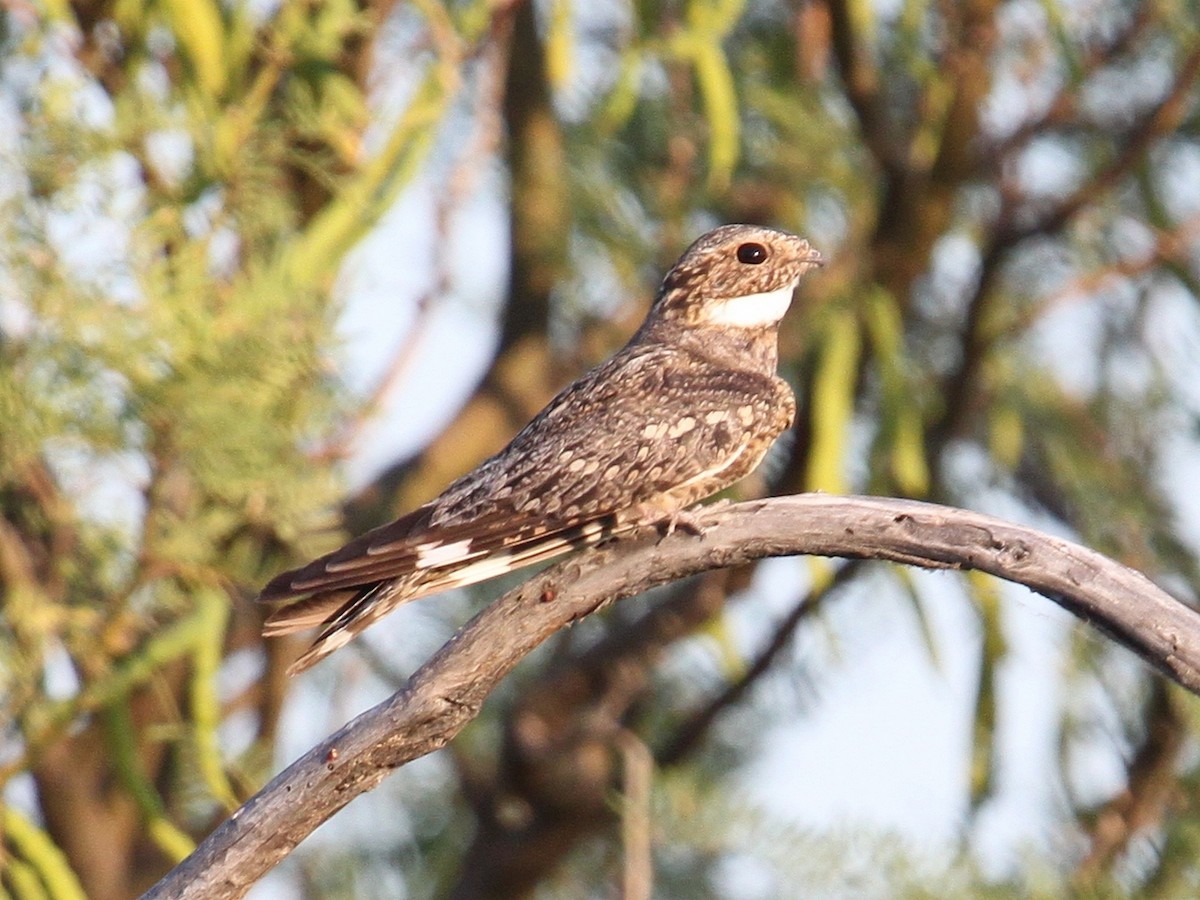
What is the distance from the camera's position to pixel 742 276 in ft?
12.2

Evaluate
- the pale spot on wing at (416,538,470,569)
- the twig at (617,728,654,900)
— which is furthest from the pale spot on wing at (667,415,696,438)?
the twig at (617,728,654,900)

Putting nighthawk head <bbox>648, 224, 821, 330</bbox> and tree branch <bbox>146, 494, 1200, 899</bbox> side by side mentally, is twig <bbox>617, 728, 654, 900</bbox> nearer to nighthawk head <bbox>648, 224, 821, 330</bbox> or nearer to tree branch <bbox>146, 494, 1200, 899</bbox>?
nighthawk head <bbox>648, 224, 821, 330</bbox>

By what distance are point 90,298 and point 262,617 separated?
45.7 inches

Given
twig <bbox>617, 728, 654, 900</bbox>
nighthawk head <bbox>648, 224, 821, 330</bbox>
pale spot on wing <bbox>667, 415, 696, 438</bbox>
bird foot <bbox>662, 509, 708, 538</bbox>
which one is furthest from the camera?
twig <bbox>617, 728, 654, 900</bbox>

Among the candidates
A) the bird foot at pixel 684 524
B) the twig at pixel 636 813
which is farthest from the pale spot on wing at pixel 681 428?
the twig at pixel 636 813

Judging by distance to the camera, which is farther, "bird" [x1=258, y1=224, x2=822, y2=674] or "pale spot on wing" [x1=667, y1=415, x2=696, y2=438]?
"pale spot on wing" [x1=667, y1=415, x2=696, y2=438]

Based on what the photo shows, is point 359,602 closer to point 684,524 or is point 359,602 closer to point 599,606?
point 599,606

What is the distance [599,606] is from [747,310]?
1.14m

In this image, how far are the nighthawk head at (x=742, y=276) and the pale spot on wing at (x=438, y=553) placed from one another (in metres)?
1.00

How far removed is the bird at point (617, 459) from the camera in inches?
110

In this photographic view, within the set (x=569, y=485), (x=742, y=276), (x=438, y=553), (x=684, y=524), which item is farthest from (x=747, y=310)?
(x=438, y=553)

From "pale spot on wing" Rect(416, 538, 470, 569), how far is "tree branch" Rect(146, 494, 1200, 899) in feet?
0.59

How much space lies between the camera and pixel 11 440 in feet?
12.8

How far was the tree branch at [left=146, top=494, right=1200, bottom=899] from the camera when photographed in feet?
8.22
